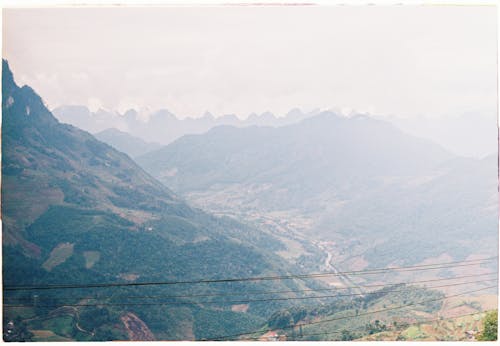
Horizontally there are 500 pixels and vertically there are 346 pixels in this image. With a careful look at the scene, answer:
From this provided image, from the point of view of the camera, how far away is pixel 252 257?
24578 millimetres

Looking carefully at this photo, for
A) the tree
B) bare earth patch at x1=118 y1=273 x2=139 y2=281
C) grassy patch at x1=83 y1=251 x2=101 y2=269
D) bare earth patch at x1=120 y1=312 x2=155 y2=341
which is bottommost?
bare earth patch at x1=120 y1=312 x2=155 y2=341

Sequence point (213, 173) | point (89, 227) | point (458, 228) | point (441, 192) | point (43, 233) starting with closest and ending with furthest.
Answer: point (43, 233)
point (89, 227)
point (458, 228)
point (441, 192)
point (213, 173)

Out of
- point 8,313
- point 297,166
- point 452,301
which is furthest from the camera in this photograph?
point 297,166

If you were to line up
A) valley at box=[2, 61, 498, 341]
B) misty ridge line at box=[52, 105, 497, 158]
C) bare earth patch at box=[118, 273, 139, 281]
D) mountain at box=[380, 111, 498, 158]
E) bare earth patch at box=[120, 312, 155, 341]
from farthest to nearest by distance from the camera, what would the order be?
mountain at box=[380, 111, 498, 158]
bare earth patch at box=[118, 273, 139, 281]
misty ridge line at box=[52, 105, 497, 158]
bare earth patch at box=[120, 312, 155, 341]
valley at box=[2, 61, 498, 341]

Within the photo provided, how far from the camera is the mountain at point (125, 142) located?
22766 mm

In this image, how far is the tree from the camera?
27.7 feet

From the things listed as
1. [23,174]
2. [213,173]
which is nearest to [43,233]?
[23,174]

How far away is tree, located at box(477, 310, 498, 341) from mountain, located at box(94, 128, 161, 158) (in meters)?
16.8

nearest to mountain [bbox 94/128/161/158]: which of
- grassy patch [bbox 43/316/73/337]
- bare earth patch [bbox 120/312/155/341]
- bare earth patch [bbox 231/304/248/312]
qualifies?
bare earth patch [bbox 231/304/248/312]

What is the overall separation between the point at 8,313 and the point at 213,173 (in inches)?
851

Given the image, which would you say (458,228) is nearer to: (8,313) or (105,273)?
(105,273)

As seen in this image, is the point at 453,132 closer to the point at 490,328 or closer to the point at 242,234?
the point at 242,234

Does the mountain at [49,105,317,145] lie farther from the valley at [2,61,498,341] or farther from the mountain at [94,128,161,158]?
the valley at [2,61,498,341]

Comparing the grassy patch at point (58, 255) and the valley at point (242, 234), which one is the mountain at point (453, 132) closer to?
the valley at point (242, 234)
